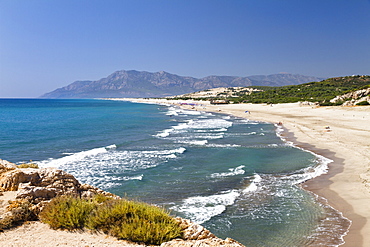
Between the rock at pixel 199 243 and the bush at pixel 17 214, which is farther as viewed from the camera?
the bush at pixel 17 214

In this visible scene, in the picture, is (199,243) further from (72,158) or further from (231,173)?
(72,158)

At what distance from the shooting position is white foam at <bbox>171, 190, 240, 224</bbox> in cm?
967

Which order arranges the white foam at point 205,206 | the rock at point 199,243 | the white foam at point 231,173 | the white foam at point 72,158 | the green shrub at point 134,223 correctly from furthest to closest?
the white foam at point 72,158
the white foam at point 231,173
the white foam at point 205,206
the green shrub at point 134,223
the rock at point 199,243

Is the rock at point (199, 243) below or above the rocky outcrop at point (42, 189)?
below

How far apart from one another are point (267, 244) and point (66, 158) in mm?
15690

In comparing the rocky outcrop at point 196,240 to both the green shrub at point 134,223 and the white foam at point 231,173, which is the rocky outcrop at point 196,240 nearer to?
the green shrub at point 134,223

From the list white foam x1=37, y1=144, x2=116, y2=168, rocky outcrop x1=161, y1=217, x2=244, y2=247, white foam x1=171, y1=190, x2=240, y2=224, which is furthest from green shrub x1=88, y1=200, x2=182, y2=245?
white foam x1=37, y1=144, x2=116, y2=168

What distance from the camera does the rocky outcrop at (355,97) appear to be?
1967 inches

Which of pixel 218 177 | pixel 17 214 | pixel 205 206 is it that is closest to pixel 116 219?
pixel 17 214

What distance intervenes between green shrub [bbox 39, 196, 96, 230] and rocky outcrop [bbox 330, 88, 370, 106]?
56795 mm

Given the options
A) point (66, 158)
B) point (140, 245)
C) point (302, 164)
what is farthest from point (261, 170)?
point (66, 158)

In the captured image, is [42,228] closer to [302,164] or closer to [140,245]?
[140,245]

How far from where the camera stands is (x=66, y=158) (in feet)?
61.2

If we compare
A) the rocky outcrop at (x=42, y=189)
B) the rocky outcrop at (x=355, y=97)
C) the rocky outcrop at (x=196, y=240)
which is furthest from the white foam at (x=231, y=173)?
the rocky outcrop at (x=355, y=97)
